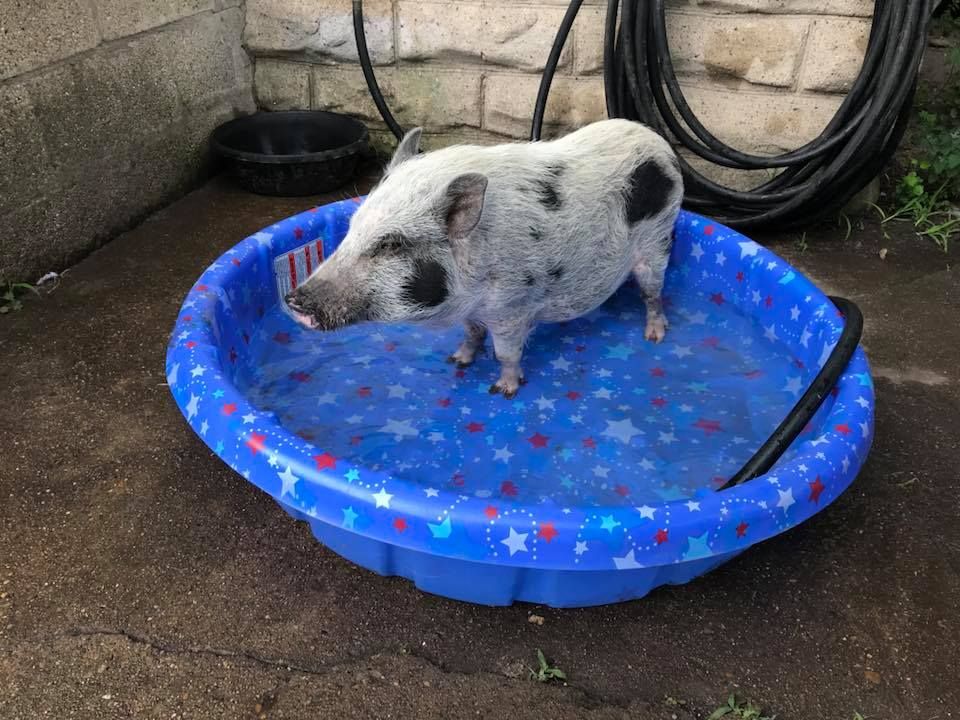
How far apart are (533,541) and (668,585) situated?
55cm

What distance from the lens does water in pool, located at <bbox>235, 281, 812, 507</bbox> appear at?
214 centimetres

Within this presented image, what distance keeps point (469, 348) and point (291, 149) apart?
206 centimetres

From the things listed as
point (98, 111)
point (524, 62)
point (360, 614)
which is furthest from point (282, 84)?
point (360, 614)

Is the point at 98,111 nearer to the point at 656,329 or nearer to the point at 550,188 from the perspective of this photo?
the point at 550,188

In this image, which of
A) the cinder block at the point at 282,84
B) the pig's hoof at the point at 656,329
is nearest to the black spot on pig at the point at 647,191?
the pig's hoof at the point at 656,329

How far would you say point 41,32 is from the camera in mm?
2854

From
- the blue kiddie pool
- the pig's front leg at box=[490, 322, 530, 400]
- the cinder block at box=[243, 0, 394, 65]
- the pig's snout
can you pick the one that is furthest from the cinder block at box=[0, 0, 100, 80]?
the pig's front leg at box=[490, 322, 530, 400]

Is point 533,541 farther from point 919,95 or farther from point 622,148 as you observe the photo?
point 919,95

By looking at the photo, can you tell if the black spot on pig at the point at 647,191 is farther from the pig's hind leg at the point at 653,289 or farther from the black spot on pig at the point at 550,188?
the black spot on pig at the point at 550,188

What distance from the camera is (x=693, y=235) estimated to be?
2.90 m

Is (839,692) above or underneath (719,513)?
underneath

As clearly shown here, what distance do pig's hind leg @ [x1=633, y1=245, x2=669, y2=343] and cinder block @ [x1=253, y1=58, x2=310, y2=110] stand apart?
2.29 meters

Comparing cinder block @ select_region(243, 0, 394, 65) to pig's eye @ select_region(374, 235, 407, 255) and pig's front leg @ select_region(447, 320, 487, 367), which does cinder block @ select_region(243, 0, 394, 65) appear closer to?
pig's front leg @ select_region(447, 320, 487, 367)

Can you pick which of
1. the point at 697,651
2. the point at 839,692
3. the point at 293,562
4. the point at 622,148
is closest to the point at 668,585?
the point at 697,651
